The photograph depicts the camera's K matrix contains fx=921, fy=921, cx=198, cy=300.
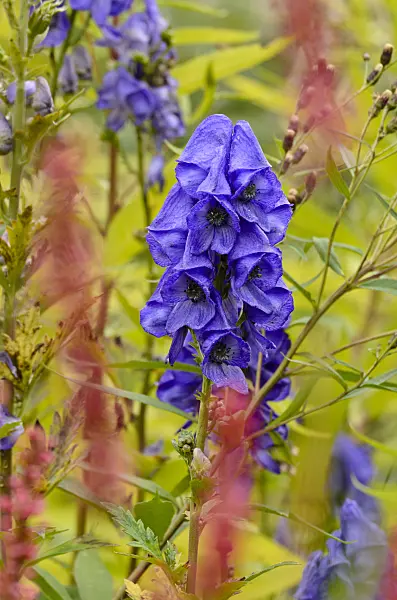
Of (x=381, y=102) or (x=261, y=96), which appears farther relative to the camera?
(x=261, y=96)

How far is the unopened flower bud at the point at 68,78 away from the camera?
3.75ft

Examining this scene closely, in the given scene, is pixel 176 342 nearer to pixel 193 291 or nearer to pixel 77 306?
pixel 193 291

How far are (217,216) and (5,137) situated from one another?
231mm

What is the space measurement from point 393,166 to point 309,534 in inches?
22.4

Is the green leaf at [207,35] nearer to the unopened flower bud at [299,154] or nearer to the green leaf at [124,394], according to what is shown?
the unopened flower bud at [299,154]

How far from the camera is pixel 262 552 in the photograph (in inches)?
41.3

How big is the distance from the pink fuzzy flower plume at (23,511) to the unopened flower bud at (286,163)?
294 millimetres

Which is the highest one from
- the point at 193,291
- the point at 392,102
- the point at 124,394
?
the point at 392,102

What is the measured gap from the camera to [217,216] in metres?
0.63

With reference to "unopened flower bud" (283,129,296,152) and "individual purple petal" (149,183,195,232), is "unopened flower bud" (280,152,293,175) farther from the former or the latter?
"individual purple petal" (149,183,195,232)

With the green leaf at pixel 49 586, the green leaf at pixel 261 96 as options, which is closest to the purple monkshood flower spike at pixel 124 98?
the green leaf at pixel 261 96

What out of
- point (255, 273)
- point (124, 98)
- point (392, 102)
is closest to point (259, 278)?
point (255, 273)

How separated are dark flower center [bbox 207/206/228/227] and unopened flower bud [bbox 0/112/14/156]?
22 cm

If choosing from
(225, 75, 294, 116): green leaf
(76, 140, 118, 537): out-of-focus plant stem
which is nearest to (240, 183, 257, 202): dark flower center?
(76, 140, 118, 537): out-of-focus plant stem
